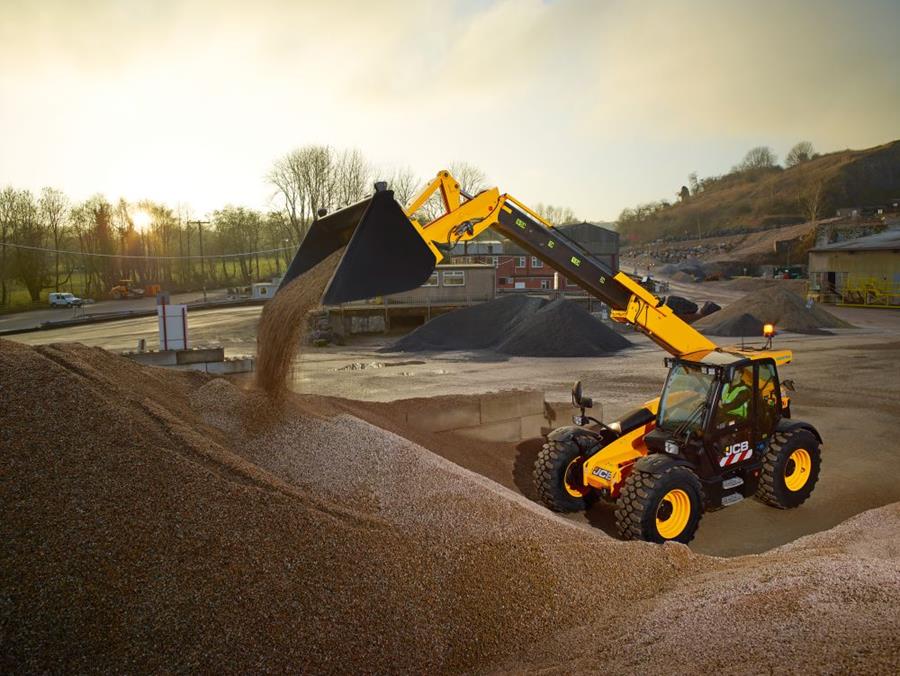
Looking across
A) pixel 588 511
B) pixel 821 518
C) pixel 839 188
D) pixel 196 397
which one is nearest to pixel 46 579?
pixel 196 397

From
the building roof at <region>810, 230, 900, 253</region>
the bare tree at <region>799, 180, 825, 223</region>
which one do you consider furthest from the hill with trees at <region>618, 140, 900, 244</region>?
the building roof at <region>810, 230, 900, 253</region>

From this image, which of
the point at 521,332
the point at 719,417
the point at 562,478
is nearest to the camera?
the point at 719,417

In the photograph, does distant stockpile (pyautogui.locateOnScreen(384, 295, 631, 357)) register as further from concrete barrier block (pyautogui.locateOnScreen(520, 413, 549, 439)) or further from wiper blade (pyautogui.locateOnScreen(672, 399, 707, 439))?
wiper blade (pyautogui.locateOnScreen(672, 399, 707, 439))

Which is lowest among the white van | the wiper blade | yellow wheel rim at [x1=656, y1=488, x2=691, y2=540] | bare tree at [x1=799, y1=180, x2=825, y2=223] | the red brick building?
yellow wheel rim at [x1=656, y1=488, x2=691, y2=540]

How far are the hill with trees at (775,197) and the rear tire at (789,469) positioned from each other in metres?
75.0

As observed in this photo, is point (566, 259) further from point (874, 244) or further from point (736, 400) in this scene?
point (874, 244)

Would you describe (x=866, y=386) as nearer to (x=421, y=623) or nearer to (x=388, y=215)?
(x=388, y=215)

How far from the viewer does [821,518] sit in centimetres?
749

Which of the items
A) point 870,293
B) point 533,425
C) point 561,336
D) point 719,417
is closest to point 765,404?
point 719,417

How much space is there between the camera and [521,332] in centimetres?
2316

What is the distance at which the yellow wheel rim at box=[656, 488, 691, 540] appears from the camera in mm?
6395

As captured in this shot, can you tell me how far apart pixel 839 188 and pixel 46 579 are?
315ft

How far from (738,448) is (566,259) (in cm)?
320

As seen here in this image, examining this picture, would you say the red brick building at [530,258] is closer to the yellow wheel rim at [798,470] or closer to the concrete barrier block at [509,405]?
the concrete barrier block at [509,405]
